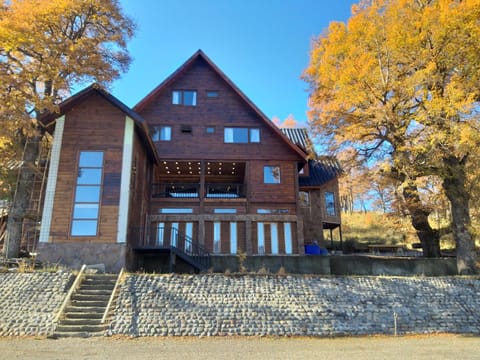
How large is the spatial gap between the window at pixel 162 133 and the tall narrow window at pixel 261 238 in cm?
697

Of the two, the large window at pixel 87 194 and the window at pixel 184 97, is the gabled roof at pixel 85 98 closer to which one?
the large window at pixel 87 194

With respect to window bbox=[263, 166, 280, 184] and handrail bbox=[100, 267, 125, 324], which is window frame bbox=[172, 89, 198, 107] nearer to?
window bbox=[263, 166, 280, 184]

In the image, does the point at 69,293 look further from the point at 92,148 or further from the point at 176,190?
the point at 176,190

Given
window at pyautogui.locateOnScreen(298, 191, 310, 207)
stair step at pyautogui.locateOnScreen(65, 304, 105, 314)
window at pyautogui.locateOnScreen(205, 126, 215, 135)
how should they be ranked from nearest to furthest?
stair step at pyautogui.locateOnScreen(65, 304, 105, 314) → window at pyautogui.locateOnScreen(205, 126, 215, 135) → window at pyautogui.locateOnScreen(298, 191, 310, 207)

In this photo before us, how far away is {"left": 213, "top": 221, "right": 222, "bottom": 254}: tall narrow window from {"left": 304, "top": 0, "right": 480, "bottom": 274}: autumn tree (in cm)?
730

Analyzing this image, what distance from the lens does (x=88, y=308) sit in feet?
33.3

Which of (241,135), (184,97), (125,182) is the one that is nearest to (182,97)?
(184,97)

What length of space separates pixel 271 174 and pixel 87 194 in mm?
9739

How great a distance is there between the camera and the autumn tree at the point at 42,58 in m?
12.7

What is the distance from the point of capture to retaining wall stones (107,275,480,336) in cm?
1005

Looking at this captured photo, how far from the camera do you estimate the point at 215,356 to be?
25.3 ft

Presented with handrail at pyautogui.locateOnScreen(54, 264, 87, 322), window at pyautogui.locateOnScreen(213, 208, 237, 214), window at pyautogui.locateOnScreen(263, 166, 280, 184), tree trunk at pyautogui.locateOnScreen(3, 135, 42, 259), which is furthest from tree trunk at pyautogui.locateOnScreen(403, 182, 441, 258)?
tree trunk at pyautogui.locateOnScreen(3, 135, 42, 259)

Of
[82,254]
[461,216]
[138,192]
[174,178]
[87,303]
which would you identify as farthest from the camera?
[174,178]

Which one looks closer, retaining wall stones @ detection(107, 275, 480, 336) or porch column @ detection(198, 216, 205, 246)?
retaining wall stones @ detection(107, 275, 480, 336)
